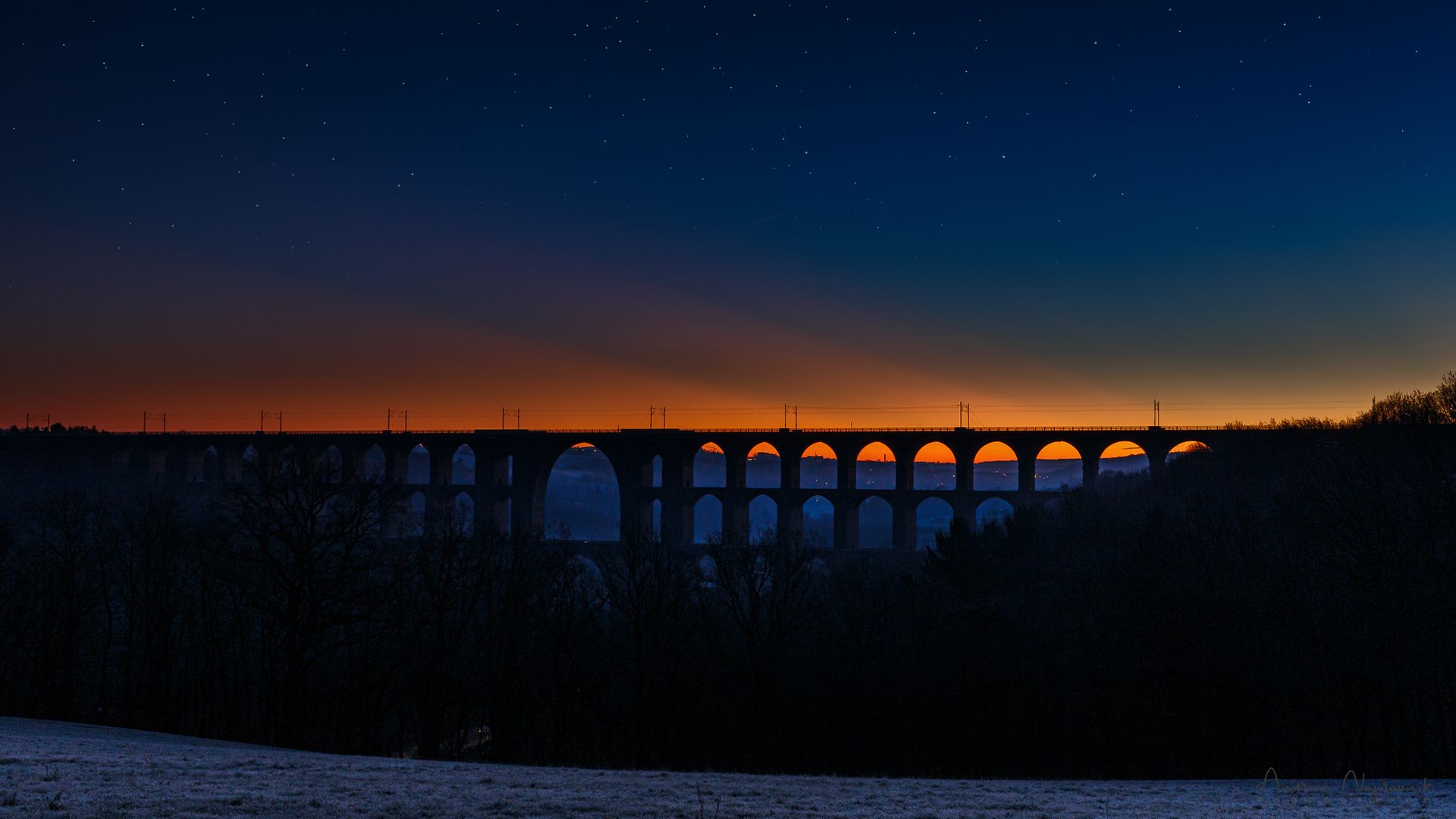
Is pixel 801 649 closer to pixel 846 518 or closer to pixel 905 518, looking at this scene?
pixel 905 518

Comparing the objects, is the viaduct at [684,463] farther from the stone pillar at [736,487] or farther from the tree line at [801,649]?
the tree line at [801,649]

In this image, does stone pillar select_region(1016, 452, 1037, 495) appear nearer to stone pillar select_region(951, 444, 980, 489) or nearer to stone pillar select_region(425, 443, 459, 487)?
stone pillar select_region(951, 444, 980, 489)

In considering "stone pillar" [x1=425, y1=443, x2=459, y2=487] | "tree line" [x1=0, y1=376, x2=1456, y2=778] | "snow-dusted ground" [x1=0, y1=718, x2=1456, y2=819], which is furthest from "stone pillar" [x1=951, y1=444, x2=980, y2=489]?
"snow-dusted ground" [x1=0, y1=718, x2=1456, y2=819]

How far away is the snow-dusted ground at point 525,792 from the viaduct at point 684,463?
5262 cm

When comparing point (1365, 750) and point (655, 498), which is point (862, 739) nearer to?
point (1365, 750)

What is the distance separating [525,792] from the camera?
36.5ft

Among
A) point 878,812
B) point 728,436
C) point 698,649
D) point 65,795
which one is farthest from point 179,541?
point 728,436

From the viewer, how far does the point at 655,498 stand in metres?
77.9

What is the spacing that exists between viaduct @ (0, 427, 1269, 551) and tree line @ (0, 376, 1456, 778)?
88.1 feet

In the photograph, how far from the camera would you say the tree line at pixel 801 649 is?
2544 centimetres

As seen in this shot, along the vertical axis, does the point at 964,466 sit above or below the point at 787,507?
above

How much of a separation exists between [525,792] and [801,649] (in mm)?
27817

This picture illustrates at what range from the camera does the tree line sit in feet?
83.5

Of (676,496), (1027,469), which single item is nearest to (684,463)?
(676,496)
